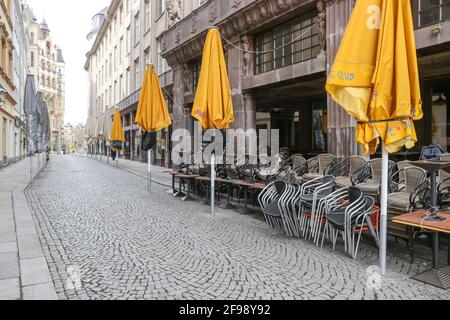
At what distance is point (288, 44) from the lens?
1188 cm

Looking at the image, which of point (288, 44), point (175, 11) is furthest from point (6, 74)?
point (288, 44)

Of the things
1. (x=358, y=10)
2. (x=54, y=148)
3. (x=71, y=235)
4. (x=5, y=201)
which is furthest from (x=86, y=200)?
(x=54, y=148)

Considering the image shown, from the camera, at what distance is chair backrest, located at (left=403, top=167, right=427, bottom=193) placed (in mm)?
5836

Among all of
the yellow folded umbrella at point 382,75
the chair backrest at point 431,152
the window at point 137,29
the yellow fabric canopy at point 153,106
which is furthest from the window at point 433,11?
the window at point 137,29

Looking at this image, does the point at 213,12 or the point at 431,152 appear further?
the point at 213,12

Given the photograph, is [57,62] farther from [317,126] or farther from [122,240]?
[122,240]

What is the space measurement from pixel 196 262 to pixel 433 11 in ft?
24.4

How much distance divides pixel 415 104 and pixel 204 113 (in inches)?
185

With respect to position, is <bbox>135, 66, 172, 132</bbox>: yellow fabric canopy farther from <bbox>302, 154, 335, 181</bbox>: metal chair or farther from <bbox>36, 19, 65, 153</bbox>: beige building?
<bbox>36, 19, 65, 153</bbox>: beige building

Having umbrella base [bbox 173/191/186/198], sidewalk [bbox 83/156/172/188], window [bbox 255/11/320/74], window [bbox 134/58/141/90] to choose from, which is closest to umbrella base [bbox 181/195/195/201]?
umbrella base [bbox 173/191/186/198]

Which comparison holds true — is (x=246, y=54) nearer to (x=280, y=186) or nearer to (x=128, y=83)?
(x=280, y=186)

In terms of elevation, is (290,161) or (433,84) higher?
(433,84)

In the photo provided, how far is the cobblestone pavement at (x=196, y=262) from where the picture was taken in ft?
12.1

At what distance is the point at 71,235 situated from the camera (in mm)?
5992
